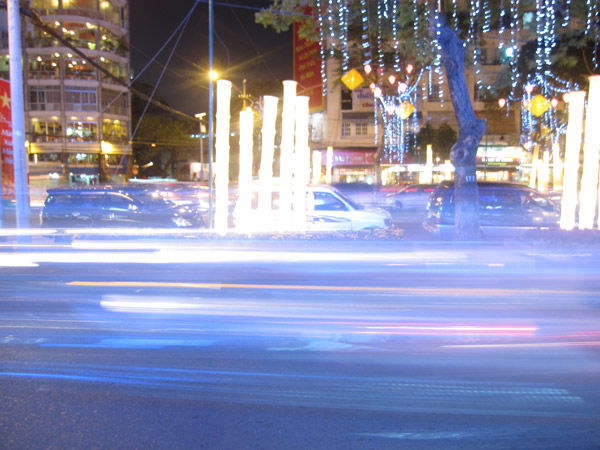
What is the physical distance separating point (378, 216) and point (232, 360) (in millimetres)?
8021

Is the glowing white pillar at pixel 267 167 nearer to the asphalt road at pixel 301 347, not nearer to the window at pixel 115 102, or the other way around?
the asphalt road at pixel 301 347

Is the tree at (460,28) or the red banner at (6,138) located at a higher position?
the tree at (460,28)

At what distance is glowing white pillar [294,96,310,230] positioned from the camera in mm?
11961

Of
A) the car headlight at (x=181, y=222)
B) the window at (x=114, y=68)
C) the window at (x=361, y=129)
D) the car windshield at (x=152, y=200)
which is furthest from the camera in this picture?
the window at (x=114, y=68)

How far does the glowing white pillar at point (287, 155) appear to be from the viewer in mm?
12359

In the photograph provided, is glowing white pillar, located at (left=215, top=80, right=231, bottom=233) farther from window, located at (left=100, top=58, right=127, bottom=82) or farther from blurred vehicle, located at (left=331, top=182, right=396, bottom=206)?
window, located at (left=100, top=58, right=127, bottom=82)

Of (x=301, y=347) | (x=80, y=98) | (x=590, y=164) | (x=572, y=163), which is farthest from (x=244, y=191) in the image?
(x=80, y=98)

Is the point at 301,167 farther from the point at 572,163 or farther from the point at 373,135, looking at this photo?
the point at 373,135

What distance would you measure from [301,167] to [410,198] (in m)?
11.6

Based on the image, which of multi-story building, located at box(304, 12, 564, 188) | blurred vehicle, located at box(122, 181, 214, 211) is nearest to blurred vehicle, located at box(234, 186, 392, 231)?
blurred vehicle, located at box(122, 181, 214, 211)

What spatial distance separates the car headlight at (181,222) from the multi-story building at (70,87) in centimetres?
2634

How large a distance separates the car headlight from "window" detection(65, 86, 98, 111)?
3043 centimetres

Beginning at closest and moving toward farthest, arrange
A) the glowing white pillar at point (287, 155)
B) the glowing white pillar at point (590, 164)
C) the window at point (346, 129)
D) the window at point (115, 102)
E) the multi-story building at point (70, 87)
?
the glowing white pillar at point (590, 164) → the glowing white pillar at point (287, 155) → the window at point (346, 129) → the multi-story building at point (70, 87) → the window at point (115, 102)

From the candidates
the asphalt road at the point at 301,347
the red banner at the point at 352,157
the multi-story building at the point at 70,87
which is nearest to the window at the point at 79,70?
the multi-story building at the point at 70,87
